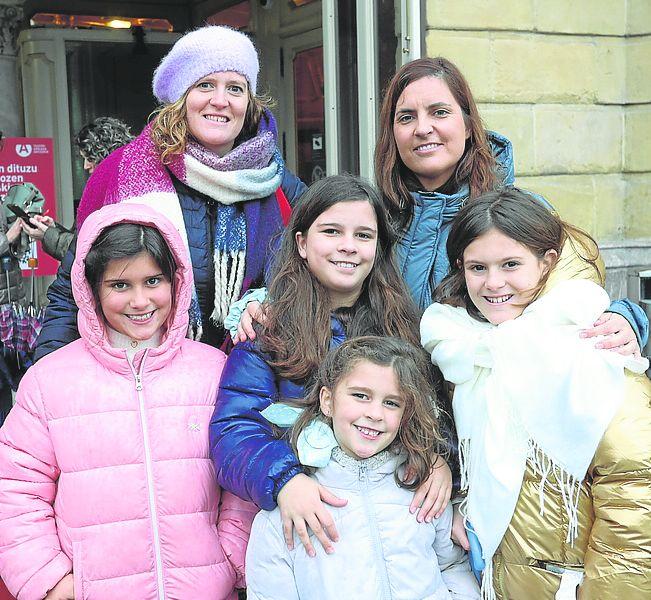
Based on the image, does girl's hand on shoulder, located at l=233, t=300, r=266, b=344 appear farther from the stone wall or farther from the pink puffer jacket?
the stone wall

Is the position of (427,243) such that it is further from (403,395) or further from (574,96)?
(574,96)

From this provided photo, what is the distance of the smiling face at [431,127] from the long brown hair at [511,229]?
360mm

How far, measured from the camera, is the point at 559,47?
17.1ft

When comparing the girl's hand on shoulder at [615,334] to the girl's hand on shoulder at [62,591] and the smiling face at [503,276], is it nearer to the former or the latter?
the smiling face at [503,276]

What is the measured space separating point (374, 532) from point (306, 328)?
57 cm

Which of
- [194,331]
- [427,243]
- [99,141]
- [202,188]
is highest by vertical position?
[99,141]

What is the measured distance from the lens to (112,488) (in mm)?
2264

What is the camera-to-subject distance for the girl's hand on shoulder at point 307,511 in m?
2.09

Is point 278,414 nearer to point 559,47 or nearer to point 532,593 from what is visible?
point 532,593

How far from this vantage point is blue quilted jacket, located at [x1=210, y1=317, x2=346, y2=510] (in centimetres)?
215

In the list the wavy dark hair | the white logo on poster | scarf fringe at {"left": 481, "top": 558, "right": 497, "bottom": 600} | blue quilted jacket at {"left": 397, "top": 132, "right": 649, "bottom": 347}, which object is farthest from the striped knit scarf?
the white logo on poster

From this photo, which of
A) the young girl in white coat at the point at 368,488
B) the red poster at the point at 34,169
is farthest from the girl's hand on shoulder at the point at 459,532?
the red poster at the point at 34,169

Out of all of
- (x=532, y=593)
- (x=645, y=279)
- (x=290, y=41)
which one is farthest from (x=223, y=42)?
(x=290, y=41)

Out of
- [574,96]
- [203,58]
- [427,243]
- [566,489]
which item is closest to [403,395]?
[566,489]
